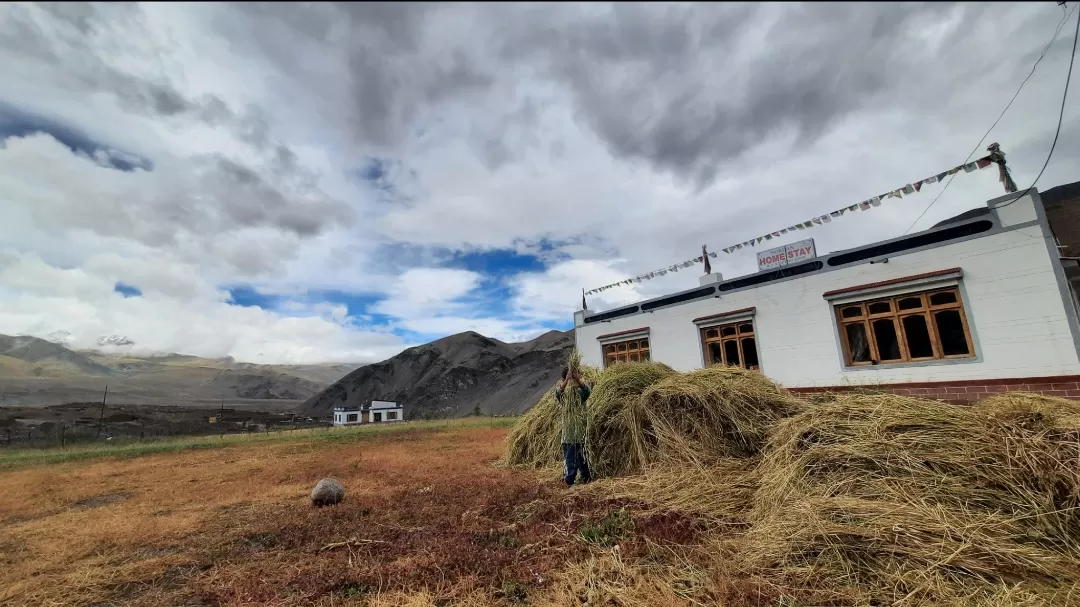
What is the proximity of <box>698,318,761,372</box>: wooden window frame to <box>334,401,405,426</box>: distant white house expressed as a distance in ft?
157

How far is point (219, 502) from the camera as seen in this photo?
7.64m

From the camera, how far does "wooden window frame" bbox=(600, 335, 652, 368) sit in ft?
54.5

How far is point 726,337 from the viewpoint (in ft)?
Result: 46.1

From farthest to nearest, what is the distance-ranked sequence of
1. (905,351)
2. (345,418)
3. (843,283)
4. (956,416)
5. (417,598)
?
(345,418)
(843,283)
(905,351)
(956,416)
(417,598)

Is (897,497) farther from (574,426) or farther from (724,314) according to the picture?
(724,314)

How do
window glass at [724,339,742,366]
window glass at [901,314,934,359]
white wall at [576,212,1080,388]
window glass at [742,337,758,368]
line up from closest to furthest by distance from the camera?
1. white wall at [576,212,1080,388]
2. window glass at [901,314,934,359]
3. window glass at [742,337,758,368]
4. window glass at [724,339,742,366]

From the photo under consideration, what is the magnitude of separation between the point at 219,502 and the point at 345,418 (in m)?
52.0

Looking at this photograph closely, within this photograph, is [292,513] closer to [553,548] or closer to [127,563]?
[127,563]

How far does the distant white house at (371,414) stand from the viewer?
54688 millimetres

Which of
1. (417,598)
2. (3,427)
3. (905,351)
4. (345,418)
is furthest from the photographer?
(345,418)

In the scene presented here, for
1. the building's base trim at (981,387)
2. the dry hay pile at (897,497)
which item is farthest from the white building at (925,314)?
the dry hay pile at (897,497)

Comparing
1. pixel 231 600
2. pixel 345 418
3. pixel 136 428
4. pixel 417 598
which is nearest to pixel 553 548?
pixel 417 598

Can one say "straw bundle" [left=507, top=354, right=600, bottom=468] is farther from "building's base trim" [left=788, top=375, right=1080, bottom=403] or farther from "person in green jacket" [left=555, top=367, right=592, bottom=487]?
"building's base trim" [left=788, top=375, right=1080, bottom=403]

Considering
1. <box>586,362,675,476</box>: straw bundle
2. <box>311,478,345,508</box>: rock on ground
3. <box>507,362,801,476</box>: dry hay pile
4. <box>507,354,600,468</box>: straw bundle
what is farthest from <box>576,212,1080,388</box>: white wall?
<box>311,478,345,508</box>: rock on ground
